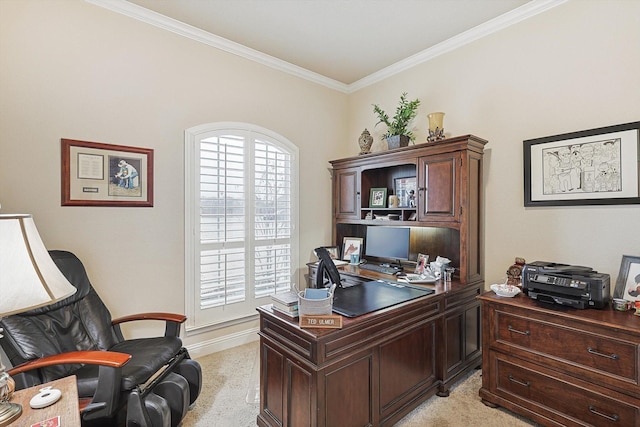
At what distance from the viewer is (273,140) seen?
350 cm

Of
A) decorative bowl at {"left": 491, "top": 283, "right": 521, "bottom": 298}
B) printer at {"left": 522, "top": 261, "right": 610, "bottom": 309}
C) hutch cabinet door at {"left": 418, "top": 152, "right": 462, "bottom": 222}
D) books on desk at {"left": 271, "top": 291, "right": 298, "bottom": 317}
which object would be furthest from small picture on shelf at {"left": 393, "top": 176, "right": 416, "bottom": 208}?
books on desk at {"left": 271, "top": 291, "right": 298, "bottom": 317}

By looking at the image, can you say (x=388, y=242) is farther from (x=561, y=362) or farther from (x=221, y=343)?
(x=221, y=343)

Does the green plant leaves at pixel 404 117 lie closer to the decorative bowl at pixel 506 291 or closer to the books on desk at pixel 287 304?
the decorative bowl at pixel 506 291

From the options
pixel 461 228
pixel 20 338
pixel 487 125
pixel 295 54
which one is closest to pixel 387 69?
pixel 295 54

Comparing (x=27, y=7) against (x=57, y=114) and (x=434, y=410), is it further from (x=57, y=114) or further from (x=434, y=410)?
(x=434, y=410)

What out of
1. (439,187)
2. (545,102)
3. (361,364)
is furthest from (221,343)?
(545,102)

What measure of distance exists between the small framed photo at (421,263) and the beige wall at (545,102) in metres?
0.56

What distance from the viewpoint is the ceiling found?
256cm

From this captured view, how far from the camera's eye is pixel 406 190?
339 centimetres

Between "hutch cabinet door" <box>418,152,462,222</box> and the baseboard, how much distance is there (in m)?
2.24

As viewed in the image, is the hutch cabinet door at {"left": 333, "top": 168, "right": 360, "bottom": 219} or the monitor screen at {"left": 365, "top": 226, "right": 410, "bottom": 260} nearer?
the monitor screen at {"left": 365, "top": 226, "right": 410, "bottom": 260}

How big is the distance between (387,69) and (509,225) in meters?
2.29

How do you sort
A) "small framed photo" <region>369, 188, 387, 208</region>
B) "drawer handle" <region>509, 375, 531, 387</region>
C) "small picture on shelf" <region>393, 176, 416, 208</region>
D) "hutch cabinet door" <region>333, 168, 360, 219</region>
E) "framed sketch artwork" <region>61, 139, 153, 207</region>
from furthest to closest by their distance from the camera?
"hutch cabinet door" <region>333, 168, 360, 219</region>, "small framed photo" <region>369, 188, 387, 208</region>, "small picture on shelf" <region>393, 176, 416, 208</region>, "framed sketch artwork" <region>61, 139, 153, 207</region>, "drawer handle" <region>509, 375, 531, 387</region>

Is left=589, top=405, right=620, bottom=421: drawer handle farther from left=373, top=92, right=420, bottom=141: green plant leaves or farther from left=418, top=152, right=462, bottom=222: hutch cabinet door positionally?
left=373, top=92, right=420, bottom=141: green plant leaves
